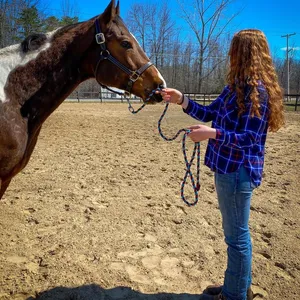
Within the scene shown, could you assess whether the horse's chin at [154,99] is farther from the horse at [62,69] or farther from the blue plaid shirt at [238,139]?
the blue plaid shirt at [238,139]

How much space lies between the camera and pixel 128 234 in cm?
338

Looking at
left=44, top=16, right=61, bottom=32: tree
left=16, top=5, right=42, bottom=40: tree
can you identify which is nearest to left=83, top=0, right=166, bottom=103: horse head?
left=16, top=5, right=42, bottom=40: tree

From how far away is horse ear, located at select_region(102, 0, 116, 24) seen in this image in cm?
238

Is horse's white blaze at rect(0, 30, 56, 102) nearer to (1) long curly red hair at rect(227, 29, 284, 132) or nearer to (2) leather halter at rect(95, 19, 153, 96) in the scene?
(2) leather halter at rect(95, 19, 153, 96)

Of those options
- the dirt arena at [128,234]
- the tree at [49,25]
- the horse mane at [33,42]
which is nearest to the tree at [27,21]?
the tree at [49,25]

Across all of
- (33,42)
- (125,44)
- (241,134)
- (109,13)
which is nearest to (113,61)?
(125,44)

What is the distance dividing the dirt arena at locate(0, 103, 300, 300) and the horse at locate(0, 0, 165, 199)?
1051mm

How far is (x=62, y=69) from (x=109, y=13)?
0.65 meters

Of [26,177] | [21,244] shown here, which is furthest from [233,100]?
[26,177]

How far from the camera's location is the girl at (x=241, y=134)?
179 cm

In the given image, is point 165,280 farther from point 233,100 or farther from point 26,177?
point 26,177

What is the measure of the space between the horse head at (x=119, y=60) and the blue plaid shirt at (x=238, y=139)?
0.73 meters

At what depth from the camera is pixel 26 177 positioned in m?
5.30

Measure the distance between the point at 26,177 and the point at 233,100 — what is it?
459 cm
